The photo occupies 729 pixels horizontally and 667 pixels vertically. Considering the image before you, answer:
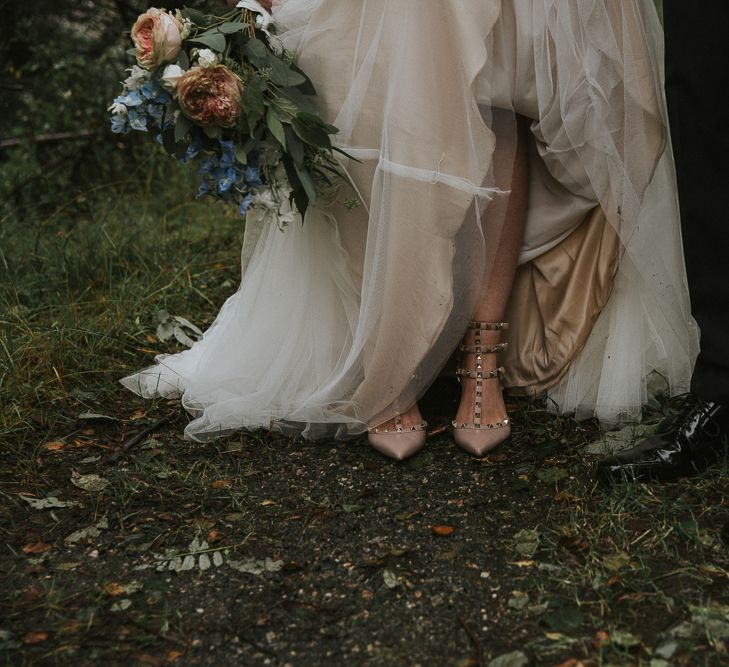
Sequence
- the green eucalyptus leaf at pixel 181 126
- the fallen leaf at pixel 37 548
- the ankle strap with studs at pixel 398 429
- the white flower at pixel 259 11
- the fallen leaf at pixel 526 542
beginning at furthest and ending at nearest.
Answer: the ankle strap with studs at pixel 398 429, the white flower at pixel 259 11, the green eucalyptus leaf at pixel 181 126, the fallen leaf at pixel 37 548, the fallen leaf at pixel 526 542

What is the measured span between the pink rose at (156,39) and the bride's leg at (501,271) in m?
0.81

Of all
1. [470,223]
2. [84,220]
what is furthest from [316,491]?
[84,220]

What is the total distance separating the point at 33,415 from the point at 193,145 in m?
0.93

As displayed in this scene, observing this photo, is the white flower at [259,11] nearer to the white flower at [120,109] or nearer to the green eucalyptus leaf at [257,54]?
the green eucalyptus leaf at [257,54]

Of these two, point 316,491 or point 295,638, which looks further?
point 316,491

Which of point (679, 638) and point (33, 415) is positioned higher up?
point (679, 638)

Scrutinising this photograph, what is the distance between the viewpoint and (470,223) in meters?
2.01

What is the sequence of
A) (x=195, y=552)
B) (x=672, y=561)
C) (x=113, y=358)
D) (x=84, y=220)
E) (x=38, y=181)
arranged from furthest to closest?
(x=38, y=181)
(x=84, y=220)
(x=113, y=358)
(x=195, y=552)
(x=672, y=561)

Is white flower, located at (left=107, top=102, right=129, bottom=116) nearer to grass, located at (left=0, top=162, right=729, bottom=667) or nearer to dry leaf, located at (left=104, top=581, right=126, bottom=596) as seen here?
grass, located at (left=0, top=162, right=729, bottom=667)

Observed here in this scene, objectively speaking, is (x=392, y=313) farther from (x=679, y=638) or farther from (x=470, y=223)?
(x=679, y=638)

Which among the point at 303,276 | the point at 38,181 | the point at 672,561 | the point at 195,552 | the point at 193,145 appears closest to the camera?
the point at 672,561

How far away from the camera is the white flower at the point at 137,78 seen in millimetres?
1902

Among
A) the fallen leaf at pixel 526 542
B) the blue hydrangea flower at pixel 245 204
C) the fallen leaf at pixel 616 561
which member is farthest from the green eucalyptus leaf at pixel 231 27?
the fallen leaf at pixel 616 561

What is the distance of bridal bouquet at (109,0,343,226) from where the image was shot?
1856 millimetres
